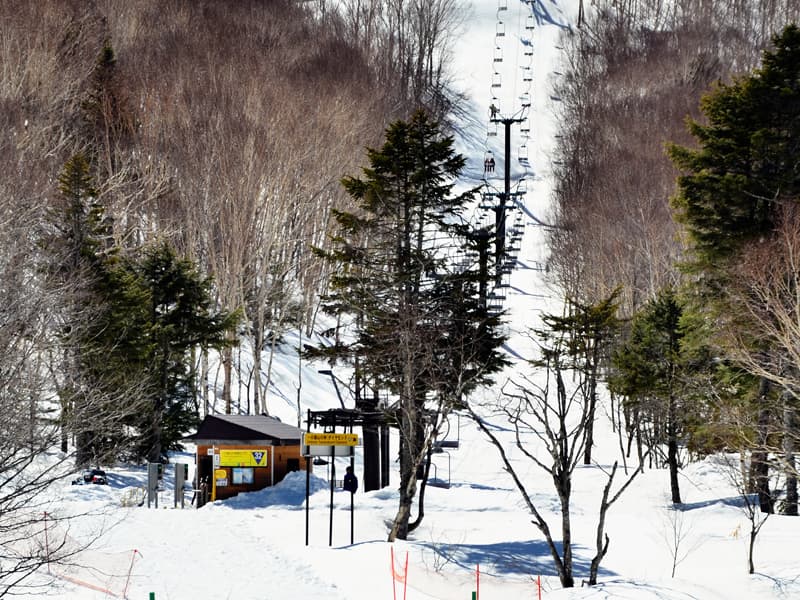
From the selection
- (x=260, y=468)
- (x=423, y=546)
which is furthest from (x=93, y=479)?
(x=423, y=546)

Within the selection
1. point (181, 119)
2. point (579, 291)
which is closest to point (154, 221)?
point (181, 119)

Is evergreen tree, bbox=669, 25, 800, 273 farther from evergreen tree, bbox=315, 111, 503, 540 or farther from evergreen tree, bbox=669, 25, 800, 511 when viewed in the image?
evergreen tree, bbox=315, 111, 503, 540

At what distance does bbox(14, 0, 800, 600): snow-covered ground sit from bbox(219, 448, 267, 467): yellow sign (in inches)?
42.3

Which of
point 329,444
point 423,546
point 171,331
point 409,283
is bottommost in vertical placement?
point 423,546

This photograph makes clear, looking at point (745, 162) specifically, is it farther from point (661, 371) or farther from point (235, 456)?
point (235, 456)

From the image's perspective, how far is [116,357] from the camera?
33031 millimetres

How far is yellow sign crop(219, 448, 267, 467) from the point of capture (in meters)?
31.2

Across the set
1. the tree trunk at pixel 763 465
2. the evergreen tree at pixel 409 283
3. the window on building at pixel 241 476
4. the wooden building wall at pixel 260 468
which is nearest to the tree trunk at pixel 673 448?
the tree trunk at pixel 763 465

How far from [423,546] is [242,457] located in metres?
11.9

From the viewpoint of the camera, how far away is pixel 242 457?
103ft

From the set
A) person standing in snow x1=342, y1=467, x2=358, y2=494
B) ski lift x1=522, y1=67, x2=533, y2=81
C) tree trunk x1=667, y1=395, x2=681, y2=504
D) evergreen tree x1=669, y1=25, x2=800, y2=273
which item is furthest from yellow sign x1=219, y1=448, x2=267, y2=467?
ski lift x1=522, y1=67, x2=533, y2=81

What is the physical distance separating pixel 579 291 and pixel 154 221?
83.7ft

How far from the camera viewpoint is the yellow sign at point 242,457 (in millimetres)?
31188

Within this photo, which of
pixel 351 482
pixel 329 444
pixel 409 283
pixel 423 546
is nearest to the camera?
pixel 423 546
